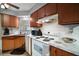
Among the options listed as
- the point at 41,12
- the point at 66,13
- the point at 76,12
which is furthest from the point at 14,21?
the point at 76,12

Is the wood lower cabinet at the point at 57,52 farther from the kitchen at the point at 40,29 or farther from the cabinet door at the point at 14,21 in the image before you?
the cabinet door at the point at 14,21

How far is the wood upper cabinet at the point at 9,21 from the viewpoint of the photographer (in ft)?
4.80

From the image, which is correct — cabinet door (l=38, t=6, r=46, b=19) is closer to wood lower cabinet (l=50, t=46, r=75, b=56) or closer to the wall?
the wall

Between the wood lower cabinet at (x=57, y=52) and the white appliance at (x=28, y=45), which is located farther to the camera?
the white appliance at (x=28, y=45)

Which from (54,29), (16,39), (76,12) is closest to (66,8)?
(76,12)

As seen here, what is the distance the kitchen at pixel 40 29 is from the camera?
1.42 m

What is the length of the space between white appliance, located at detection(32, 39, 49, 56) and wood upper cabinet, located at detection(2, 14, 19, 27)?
32 centimetres

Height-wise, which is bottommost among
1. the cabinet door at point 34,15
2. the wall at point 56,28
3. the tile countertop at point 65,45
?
the tile countertop at point 65,45

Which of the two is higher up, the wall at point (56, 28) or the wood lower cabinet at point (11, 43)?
the wall at point (56, 28)

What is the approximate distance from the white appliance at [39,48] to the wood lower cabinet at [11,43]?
6.6 inches

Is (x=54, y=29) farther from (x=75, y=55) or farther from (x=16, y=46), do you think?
(x=16, y=46)

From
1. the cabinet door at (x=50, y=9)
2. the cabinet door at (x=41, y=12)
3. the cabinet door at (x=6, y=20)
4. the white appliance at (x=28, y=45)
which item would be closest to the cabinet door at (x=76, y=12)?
the cabinet door at (x=50, y=9)

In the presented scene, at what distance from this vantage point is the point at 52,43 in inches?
56.7

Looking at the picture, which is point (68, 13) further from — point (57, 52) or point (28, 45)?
point (28, 45)
